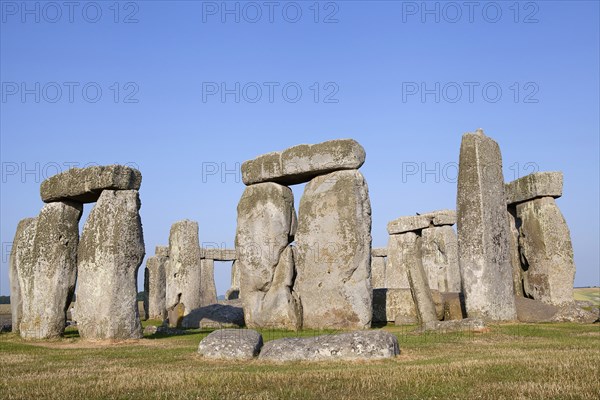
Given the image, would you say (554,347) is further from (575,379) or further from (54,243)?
(54,243)

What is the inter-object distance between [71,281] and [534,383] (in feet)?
33.3

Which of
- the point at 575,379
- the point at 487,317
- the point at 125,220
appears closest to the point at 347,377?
the point at 575,379

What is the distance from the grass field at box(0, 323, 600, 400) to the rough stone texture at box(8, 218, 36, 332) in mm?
3684

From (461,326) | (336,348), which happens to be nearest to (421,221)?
(461,326)

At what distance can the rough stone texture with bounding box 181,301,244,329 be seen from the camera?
1647 cm

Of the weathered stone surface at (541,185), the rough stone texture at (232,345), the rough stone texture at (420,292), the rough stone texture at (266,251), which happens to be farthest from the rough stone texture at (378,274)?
the rough stone texture at (232,345)

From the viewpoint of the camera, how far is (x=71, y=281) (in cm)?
1336

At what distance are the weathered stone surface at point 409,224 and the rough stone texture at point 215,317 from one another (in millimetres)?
10966

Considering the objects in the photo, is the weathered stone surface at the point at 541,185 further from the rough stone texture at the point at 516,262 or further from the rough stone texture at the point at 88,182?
the rough stone texture at the point at 88,182

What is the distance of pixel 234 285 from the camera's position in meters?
33.1

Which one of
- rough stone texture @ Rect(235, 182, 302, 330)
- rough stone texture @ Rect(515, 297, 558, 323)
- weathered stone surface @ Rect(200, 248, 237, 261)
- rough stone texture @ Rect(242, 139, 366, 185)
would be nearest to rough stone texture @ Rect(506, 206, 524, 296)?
rough stone texture @ Rect(515, 297, 558, 323)

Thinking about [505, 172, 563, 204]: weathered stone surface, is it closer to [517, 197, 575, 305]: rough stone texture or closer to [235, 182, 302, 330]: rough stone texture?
[517, 197, 575, 305]: rough stone texture

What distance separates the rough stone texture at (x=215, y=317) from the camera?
54.0ft

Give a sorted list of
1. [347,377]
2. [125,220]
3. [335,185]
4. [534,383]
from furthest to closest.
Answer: [335,185] → [125,220] → [347,377] → [534,383]
